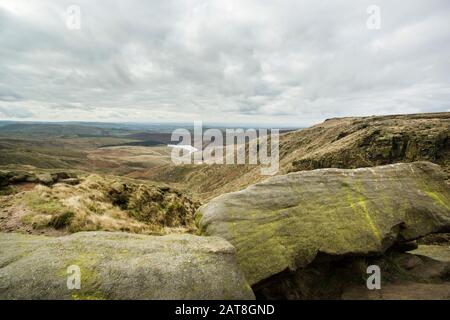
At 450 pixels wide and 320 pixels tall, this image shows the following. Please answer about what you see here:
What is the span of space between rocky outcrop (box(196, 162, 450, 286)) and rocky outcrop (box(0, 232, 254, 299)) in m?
2.26

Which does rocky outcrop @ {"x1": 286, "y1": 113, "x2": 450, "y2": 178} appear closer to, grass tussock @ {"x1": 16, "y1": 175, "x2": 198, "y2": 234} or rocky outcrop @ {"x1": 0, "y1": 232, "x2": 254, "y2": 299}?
grass tussock @ {"x1": 16, "y1": 175, "x2": 198, "y2": 234}

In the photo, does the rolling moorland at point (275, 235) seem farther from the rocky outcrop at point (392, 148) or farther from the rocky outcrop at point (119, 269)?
the rocky outcrop at point (392, 148)

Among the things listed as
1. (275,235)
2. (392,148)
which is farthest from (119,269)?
(392,148)

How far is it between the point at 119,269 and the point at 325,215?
9622 mm

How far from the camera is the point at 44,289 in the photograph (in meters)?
8.69

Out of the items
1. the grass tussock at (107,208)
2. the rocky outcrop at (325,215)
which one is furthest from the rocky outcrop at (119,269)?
the grass tussock at (107,208)

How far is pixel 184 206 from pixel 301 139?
6194 cm

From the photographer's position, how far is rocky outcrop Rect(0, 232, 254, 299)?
877 centimetres

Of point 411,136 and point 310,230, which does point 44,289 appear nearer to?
point 310,230

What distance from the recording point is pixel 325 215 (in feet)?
Result: 46.7

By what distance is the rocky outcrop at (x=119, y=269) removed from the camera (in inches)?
345

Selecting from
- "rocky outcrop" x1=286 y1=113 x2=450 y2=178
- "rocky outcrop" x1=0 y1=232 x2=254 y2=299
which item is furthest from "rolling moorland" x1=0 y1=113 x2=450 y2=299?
"rocky outcrop" x1=286 y1=113 x2=450 y2=178

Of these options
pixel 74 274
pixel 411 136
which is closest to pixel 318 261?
pixel 74 274

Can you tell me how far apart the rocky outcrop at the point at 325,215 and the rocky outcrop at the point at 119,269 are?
226 cm
